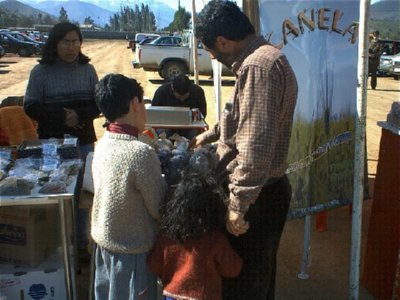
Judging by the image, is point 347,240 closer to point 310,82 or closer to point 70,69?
point 310,82

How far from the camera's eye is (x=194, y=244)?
2.06 meters

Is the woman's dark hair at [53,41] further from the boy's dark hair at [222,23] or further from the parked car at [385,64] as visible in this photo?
the parked car at [385,64]

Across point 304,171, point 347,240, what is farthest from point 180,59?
point 304,171

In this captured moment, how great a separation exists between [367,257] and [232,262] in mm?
1574

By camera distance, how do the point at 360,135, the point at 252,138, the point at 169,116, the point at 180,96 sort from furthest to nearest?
the point at 180,96
the point at 169,116
the point at 360,135
the point at 252,138

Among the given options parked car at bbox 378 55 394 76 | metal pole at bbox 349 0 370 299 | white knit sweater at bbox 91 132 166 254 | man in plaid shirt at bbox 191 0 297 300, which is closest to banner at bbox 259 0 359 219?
metal pole at bbox 349 0 370 299

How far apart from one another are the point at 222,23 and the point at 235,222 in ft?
2.71

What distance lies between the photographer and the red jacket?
6.75 feet

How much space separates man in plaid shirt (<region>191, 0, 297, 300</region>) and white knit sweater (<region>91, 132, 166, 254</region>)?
332 millimetres

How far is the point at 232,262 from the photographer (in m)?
2.09

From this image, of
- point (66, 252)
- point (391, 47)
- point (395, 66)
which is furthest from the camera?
point (391, 47)

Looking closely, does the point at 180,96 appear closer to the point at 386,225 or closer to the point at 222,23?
the point at 386,225

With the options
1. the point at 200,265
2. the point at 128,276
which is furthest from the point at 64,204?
the point at 200,265

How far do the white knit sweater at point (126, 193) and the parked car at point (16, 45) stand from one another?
31507mm
